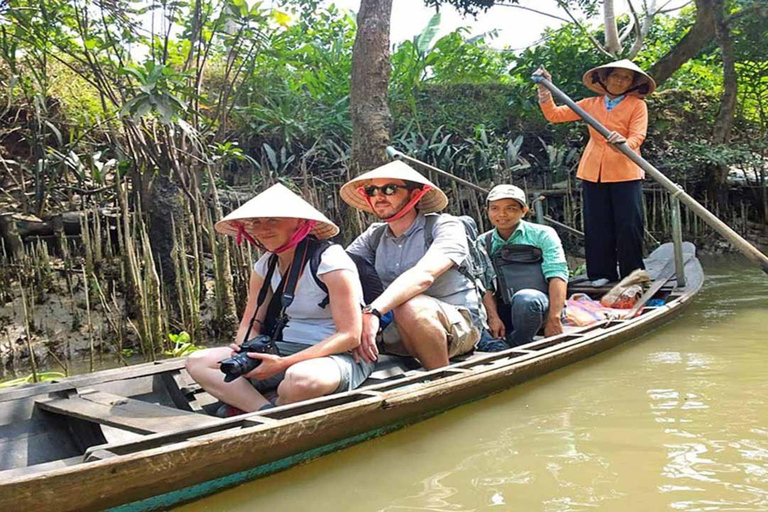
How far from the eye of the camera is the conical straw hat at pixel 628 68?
5410 mm

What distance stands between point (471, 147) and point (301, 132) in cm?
236

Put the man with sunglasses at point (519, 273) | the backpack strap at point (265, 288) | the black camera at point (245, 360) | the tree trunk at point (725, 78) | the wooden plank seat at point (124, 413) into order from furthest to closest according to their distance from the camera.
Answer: the tree trunk at point (725, 78)
the man with sunglasses at point (519, 273)
the backpack strap at point (265, 288)
the black camera at point (245, 360)
the wooden plank seat at point (124, 413)

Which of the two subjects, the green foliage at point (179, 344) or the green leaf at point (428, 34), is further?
the green leaf at point (428, 34)

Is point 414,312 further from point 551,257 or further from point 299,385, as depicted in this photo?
point 551,257

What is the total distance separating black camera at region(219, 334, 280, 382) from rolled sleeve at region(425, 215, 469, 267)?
3.29 ft

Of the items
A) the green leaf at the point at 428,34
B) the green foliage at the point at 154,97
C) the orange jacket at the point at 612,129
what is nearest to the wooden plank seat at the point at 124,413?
the green foliage at the point at 154,97

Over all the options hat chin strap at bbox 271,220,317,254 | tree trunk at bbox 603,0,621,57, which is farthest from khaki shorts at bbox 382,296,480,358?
tree trunk at bbox 603,0,621,57

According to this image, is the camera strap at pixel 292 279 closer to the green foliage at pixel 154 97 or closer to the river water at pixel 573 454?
the river water at pixel 573 454

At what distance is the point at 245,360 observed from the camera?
8.96 feet

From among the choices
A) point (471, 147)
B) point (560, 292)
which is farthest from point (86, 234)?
point (471, 147)

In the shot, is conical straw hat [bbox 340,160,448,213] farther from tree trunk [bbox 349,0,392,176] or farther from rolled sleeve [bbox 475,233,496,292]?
tree trunk [bbox 349,0,392,176]

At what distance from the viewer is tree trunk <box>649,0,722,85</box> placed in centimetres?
920

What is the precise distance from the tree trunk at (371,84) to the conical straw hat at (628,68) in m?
1.91

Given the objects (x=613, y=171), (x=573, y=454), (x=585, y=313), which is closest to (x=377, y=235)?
(x=573, y=454)
